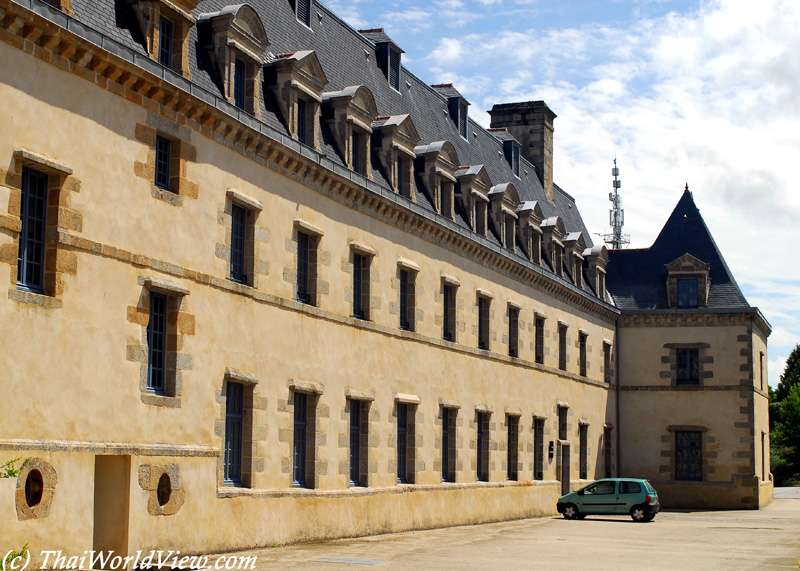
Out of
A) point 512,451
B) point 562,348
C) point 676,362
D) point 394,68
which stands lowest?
point 512,451

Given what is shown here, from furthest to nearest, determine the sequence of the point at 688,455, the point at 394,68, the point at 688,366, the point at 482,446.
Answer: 1. the point at 688,366
2. the point at 688,455
3. the point at 482,446
4. the point at 394,68

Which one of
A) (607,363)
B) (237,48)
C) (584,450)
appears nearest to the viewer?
(237,48)

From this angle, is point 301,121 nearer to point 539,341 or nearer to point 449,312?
point 449,312

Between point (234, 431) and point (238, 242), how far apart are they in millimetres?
3577

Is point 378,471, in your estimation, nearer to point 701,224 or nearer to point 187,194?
point 187,194

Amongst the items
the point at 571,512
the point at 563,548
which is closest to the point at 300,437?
the point at 563,548

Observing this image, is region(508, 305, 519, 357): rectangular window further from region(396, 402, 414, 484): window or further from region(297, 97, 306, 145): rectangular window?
region(297, 97, 306, 145): rectangular window

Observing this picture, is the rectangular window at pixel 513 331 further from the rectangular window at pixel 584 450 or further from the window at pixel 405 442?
the window at pixel 405 442

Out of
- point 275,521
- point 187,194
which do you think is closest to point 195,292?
point 187,194

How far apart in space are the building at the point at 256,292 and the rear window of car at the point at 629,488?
119 inches

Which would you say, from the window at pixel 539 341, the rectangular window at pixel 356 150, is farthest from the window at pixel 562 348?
the rectangular window at pixel 356 150

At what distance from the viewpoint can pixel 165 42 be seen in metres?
19.7

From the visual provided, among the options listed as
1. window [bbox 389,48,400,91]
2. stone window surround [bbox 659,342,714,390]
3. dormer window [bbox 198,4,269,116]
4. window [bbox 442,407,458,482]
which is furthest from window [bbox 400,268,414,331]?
stone window surround [bbox 659,342,714,390]

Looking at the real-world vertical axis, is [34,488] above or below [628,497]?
above
